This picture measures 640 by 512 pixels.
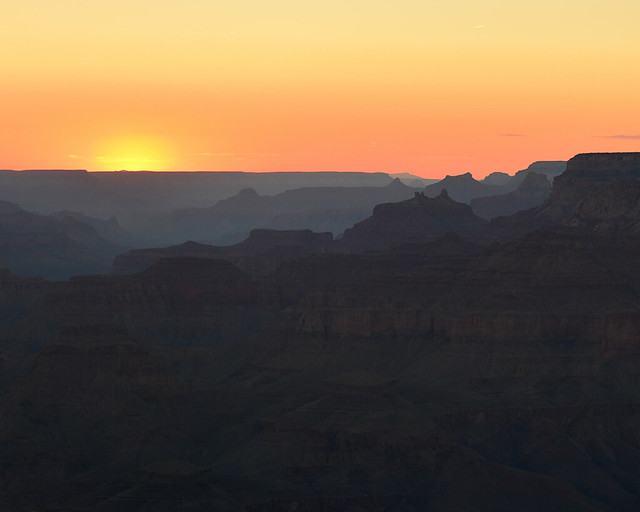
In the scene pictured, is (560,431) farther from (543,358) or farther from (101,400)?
(101,400)

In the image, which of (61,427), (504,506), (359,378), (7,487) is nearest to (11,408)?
(61,427)

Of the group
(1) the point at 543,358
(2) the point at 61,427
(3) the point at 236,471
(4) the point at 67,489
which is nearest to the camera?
(4) the point at 67,489

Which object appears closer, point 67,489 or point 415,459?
point 67,489

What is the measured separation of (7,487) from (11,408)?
1962 centimetres

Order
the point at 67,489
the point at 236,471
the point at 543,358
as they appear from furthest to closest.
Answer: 1. the point at 543,358
2. the point at 236,471
3. the point at 67,489

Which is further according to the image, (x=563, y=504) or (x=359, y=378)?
(x=359, y=378)

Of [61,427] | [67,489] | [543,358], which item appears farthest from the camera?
[543,358]

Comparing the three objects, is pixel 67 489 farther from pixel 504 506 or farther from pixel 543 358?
pixel 543 358

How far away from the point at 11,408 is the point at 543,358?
5334 cm

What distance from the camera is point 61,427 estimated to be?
566 ft

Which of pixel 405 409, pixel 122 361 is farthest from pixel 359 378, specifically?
pixel 122 361

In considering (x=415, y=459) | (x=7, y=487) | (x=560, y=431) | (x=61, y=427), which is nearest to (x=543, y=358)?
(x=560, y=431)

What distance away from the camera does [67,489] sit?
150 meters

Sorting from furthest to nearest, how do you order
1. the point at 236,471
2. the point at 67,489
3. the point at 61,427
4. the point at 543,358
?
the point at 543,358, the point at 61,427, the point at 236,471, the point at 67,489
